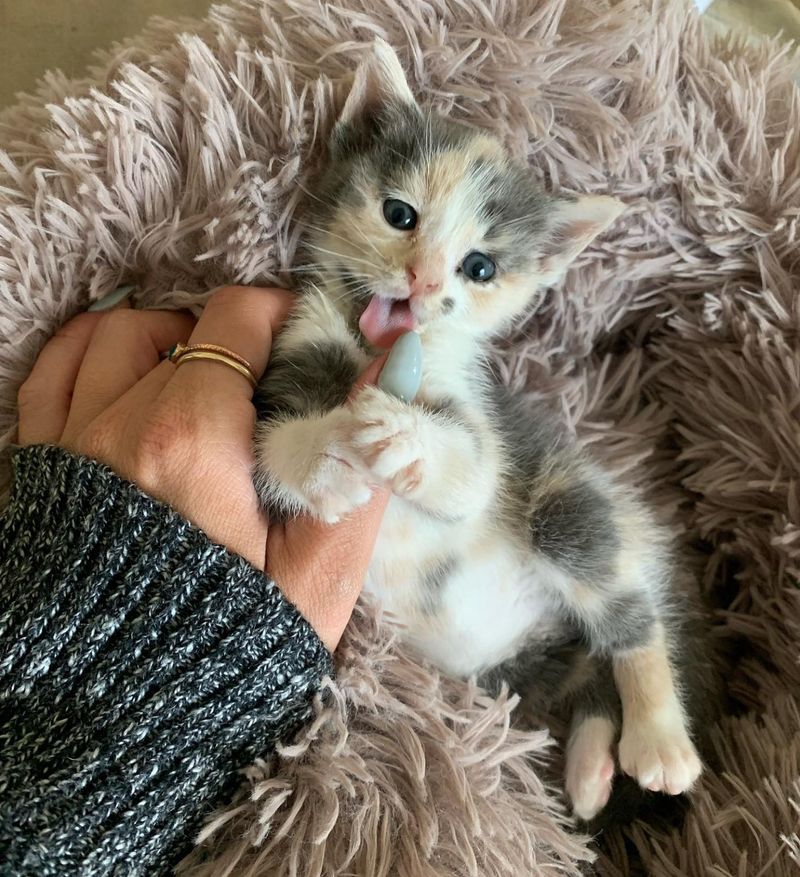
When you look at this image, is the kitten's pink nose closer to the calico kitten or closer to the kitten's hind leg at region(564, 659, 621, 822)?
the calico kitten

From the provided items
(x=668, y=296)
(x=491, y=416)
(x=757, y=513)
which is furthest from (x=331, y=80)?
(x=757, y=513)

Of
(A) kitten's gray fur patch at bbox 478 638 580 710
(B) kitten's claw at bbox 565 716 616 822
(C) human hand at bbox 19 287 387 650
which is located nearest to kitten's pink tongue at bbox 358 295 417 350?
(C) human hand at bbox 19 287 387 650

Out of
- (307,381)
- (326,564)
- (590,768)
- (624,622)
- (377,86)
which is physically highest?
(377,86)

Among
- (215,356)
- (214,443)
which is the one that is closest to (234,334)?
(215,356)

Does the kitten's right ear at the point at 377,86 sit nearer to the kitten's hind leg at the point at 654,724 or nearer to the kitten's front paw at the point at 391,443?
the kitten's front paw at the point at 391,443

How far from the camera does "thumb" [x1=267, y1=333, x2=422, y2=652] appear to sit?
32.5 inches

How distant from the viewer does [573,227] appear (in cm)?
107

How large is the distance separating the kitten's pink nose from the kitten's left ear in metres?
0.25

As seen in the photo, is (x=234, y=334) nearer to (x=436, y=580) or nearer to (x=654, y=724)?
(x=436, y=580)

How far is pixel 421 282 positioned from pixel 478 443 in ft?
0.65

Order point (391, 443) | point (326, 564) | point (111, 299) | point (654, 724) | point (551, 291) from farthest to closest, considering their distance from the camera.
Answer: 1. point (551, 291)
2. point (111, 299)
3. point (654, 724)
4. point (326, 564)
5. point (391, 443)

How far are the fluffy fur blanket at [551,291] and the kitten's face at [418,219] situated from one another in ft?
0.18

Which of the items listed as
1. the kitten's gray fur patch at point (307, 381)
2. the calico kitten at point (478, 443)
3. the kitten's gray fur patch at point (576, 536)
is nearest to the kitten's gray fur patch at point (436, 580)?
the calico kitten at point (478, 443)

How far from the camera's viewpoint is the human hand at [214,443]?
0.81m
